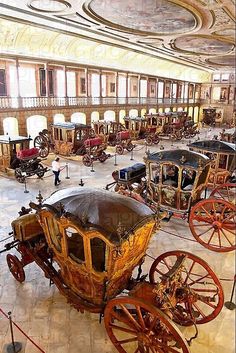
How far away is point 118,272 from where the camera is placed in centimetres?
441

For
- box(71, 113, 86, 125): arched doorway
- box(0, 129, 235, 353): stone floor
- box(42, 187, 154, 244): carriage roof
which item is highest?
box(71, 113, 86, 125): arched doorway

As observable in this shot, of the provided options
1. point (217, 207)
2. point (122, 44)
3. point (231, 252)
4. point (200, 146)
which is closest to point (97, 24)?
point (122, 44)

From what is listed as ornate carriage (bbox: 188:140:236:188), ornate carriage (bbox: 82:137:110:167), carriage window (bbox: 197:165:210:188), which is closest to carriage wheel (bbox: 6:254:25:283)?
carriage window (bbox: 197:165:210:188)

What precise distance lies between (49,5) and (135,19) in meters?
4.21

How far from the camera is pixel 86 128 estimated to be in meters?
17.3

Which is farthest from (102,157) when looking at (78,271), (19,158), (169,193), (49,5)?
(78,271)

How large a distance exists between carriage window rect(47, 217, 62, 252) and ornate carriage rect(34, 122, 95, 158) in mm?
12326

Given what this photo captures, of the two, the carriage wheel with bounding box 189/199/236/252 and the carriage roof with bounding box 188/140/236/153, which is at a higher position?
the carriage roof with bounding box 188/140/236/153

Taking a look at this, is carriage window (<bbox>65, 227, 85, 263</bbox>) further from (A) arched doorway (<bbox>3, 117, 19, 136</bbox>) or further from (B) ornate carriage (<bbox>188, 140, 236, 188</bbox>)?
(A) arched doorway (<bbox>3, 117, 19, 136</bbox>)

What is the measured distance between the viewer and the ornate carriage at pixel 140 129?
2253cm

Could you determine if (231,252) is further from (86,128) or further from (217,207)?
(86,128)

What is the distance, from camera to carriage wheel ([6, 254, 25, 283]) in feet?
19.2

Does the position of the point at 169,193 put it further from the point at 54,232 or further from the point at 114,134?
the point at 114,134

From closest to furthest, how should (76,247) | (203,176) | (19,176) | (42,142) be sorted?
1. (76,247)
2. (203,176)
3. (19,176)
4. (42,142)
